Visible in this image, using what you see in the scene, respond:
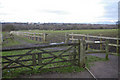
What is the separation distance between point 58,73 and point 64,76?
34 centimetres

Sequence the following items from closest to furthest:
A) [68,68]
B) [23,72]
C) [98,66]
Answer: [23,72] → [68,68] → [98,66]

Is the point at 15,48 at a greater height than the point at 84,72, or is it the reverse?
the point at 15,48

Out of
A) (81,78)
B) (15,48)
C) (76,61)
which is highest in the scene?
(15,48)

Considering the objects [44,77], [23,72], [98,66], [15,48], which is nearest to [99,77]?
[98,66]

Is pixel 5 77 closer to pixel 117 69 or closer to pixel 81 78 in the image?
pixel 81 78

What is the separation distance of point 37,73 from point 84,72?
1.89 meters

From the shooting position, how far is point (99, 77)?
4590 mm

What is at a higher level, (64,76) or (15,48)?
(15,48)

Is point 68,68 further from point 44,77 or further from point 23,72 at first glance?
point 23,72

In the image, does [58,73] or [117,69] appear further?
[117,69]

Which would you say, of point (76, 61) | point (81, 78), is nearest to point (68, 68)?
point (76, 61)

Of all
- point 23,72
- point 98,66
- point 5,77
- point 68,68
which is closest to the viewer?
point 5,77

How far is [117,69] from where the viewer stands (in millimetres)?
5422

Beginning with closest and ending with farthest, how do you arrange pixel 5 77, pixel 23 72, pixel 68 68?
pixel 5 77 < pixel 23 72 < pixel 68 68
